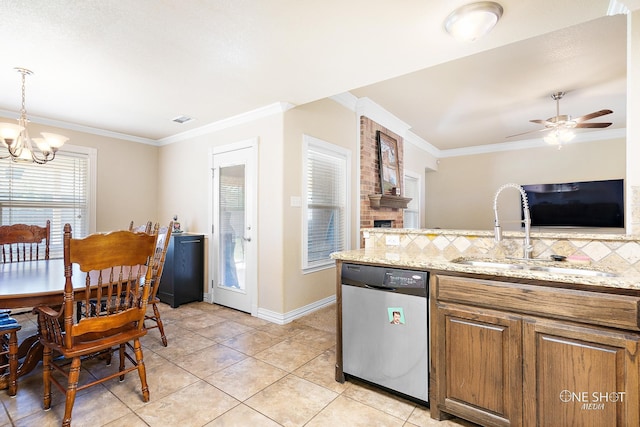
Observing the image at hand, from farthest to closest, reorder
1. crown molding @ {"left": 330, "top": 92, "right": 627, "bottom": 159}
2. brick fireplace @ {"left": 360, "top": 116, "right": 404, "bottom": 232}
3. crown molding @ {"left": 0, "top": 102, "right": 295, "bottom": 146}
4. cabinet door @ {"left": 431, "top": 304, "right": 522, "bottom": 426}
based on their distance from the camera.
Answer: brick fireplace @ {"left": 360, "top": 116, "right": 404, "bottom": 232} < crown molding @ {"left": 330, "top": 92, "right": 627, "bottom": 159} < crown molding @ {"left": 0, "top": 102, "right": 295, "bottom": 146} < cabinet door @ {"left": 431, "top": 304, "right": 522, "bottom": 426}

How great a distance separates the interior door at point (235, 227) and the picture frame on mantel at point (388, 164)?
6.51 ft

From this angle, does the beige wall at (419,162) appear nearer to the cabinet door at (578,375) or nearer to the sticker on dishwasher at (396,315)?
the sticker on dishwasher at (396,315)

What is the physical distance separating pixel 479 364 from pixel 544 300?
469 mm

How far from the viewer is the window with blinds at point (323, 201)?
3562 millimetres

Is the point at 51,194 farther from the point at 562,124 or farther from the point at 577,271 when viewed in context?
the point at 562,124

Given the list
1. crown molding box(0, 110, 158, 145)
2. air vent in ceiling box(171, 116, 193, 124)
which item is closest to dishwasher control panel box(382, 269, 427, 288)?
air vent in ceiling box(171, 116, 193, 124)

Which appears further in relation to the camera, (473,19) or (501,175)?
(501,175)

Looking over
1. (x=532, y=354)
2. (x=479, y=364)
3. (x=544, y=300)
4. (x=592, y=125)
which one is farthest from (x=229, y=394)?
(x=592, y=125)

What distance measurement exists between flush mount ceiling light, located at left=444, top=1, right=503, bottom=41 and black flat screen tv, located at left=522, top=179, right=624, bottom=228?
4938 millimetres

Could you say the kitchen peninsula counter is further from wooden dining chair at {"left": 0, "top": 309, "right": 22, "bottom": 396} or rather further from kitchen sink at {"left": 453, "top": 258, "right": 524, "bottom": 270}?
wooden dining chair at {"left": 0, "top": 309, "right": 22, "bottom": 396}

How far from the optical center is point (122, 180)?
14.8 feet

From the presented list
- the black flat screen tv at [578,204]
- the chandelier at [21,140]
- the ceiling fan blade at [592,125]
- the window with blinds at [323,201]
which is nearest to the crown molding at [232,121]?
the window with blinds at [323,201]

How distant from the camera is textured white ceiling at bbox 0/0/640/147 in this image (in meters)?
1.76

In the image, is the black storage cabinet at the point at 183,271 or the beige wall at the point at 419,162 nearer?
the black storage cabinet at the point at 183,271
